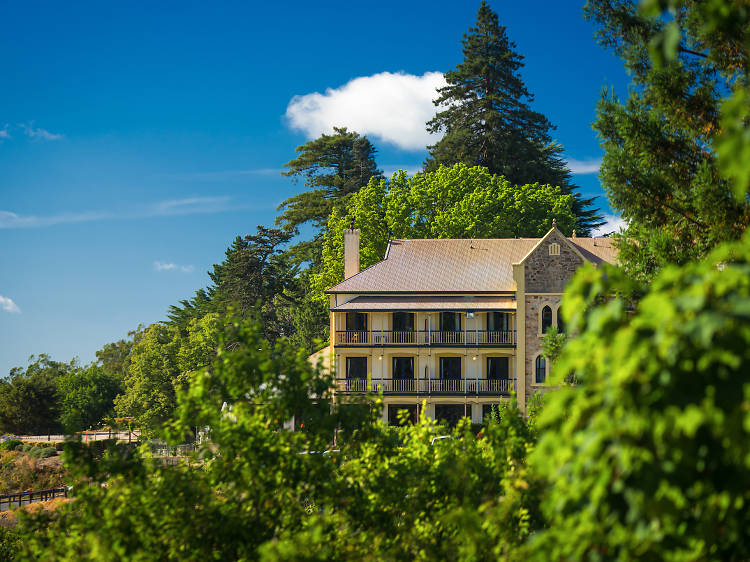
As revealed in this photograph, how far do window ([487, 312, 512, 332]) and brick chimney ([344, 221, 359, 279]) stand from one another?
9.51 m

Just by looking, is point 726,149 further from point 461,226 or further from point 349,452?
point 461,226

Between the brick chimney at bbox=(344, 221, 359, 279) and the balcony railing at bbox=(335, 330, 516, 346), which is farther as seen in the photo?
the brick chimney at bbox=(344, 221, 359, 279)

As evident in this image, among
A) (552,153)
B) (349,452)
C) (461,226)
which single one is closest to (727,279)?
(349,452)

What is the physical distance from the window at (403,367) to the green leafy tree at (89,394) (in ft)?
143

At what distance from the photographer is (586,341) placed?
13.3ft

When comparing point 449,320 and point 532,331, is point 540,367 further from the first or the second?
point 449,320

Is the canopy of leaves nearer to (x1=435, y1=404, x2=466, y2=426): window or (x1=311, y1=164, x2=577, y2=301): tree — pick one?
(x1=435, y1=404, x2=466, y2=426): window

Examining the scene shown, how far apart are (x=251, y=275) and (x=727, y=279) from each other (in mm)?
65017

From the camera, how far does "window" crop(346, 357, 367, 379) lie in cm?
4012

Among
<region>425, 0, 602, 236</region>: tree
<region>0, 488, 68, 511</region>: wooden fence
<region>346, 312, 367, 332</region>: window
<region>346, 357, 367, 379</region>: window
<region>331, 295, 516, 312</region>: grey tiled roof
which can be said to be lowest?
<region>0, 488, 68, 511</region>: wooden fence

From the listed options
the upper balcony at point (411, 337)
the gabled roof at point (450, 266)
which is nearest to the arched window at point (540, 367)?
the upper balcony at point (411, 337)

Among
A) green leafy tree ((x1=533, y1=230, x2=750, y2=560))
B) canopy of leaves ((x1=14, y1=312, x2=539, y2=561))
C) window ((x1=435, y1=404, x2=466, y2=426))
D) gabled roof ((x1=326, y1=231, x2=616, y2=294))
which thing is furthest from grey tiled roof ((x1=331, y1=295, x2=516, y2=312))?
green leafy tree ((x1=533, y1=230, x2=750, y2=560))

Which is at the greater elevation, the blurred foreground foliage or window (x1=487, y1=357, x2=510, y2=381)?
window (x1=487, y1=357, x2=510, y2=381)

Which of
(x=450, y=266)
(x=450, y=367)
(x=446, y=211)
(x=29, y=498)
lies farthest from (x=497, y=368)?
(x=29, y=498)
